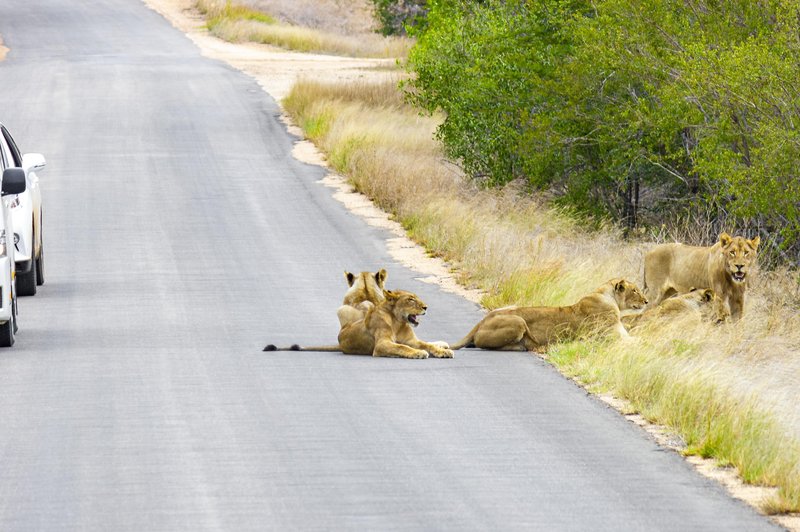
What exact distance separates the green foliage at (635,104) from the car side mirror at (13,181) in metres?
8.40

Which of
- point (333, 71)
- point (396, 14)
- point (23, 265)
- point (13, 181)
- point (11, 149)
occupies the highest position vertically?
point (13, 181)

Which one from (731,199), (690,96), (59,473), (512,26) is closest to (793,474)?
(59,473)

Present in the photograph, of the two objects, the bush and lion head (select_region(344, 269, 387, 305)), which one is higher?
lion head (select_region(344, 269, 387, 305))

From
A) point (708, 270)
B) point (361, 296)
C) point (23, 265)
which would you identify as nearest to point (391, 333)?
point (361, 296)

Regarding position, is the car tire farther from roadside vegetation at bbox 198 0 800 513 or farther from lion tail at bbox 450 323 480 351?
roadside vegetation at bbox 198 0 800 513

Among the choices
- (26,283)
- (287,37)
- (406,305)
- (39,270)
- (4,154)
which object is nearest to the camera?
(406,305)

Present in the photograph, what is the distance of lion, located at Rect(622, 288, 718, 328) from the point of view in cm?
1406

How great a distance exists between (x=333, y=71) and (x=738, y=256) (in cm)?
3234

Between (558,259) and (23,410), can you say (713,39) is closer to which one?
(558,259)

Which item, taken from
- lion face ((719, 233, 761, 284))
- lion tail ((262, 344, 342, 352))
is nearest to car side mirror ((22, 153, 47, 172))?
lion tail ((262, 344, 342, 352))

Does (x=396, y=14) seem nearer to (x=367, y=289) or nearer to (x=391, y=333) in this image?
(x=367, y=289)

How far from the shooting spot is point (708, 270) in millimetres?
15945

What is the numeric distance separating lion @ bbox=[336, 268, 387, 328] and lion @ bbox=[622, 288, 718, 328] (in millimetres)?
2335

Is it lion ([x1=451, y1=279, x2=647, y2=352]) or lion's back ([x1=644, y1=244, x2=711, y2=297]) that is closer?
lion ([x1=451, y1=279, x2=647, y2=352])
